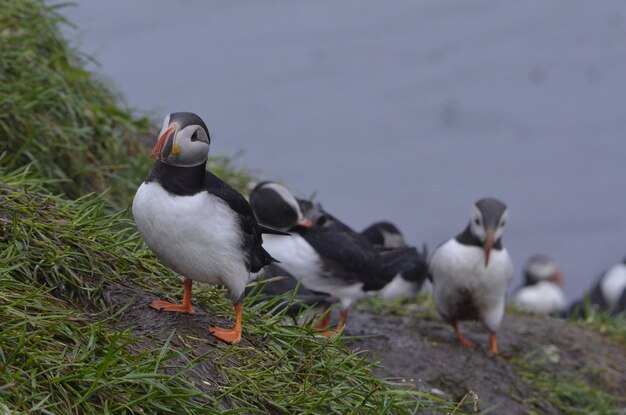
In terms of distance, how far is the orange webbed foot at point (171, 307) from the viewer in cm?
381

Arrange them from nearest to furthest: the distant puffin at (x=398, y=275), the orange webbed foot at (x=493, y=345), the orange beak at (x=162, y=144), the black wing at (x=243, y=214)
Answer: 1. the orange beak at (x=162, y=144)
2. the black wing at (x=243, y=214)
3. the orange webbed foot at (x=493, y=345)
4. the distant puffin at (x=398, y=275)

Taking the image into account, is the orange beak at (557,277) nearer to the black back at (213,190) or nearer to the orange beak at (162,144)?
the black back at (213,190)

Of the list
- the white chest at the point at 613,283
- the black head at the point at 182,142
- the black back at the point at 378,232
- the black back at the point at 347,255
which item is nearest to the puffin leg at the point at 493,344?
the black back at the point at 347,255

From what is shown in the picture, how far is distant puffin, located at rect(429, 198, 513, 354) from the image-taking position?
603 cm

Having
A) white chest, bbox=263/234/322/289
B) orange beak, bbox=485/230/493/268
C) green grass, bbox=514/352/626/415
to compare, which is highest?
orange beak, bbox=485/230/493/268

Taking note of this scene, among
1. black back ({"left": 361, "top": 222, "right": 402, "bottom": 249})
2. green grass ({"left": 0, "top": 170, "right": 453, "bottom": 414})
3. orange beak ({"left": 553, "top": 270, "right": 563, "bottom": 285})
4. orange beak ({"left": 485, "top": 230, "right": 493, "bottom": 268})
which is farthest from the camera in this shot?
orange beak ({"left": 553, "top": 270, "right": 563, "bottom": 285})

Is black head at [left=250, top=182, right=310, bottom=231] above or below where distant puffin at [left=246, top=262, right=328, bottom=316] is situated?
above

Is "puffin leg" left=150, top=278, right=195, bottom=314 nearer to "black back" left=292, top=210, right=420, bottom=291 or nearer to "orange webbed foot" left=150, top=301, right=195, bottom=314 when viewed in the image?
"orange webbed foot" left=150, top=301, right=195, bottom=314

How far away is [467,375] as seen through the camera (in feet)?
18.4

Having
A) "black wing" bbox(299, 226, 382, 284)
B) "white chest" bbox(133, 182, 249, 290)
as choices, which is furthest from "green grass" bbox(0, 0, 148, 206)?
"white chest" bbox(133, 182, 249, 290)

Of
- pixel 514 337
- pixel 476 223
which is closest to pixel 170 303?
pixel 476 223

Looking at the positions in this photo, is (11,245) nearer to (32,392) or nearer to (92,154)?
(32,392)

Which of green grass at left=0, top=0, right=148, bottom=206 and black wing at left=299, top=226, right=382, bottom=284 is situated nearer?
green grass at left=0, top=0, right=148, bottom=206

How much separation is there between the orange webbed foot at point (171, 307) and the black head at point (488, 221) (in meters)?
2.47
